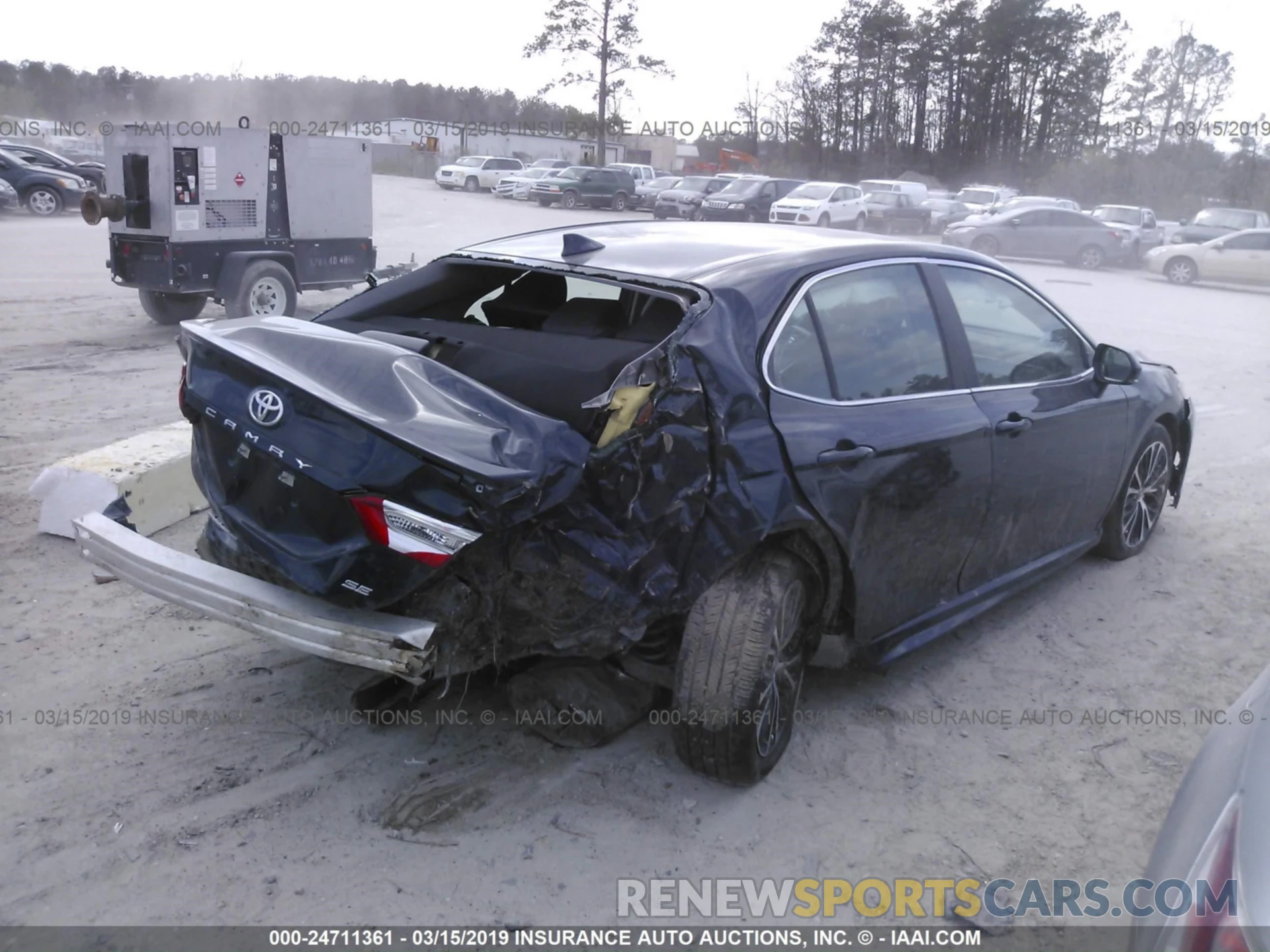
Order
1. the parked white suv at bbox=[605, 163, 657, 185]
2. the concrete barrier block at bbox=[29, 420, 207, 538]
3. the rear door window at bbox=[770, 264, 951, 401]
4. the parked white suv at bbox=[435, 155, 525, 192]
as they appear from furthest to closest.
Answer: the parked white suv at bbox=[435, 155, 525, 192]
the parked white suv at bbox=[605, 163, 657, 185]
the concrete barrier block at bbox=[29, 420, 207, 538]
the rear door window at bbox=[770, 264, 951, 401]

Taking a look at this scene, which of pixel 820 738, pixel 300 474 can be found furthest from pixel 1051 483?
pixel 300 474

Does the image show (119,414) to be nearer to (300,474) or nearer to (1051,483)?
(300,474)

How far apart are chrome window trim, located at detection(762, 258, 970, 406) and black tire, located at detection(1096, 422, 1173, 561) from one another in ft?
5.97

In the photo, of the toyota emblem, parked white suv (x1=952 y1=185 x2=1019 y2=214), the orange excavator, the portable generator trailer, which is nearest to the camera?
the toyota emblem

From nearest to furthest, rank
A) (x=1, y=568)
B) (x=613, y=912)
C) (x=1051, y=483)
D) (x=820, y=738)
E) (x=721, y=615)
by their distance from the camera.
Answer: (x=613, y=912)
(x=721, y=615)
(x=820, y=738)
(x=1051, y=483)
(x=1, y=568)

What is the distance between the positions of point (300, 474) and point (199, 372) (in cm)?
60

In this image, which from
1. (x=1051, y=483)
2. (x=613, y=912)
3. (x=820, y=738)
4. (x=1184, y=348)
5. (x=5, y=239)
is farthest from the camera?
(x=5, y=239)

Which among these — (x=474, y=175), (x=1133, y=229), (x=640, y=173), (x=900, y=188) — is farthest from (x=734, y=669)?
(x=474, y=175)

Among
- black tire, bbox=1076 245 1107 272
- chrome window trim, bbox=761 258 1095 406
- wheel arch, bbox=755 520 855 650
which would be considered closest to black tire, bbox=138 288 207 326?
chrome window trim, bbox=761 258 1095 406

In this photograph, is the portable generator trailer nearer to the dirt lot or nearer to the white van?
the dirt lot

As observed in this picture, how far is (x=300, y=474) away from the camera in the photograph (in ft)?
10.1

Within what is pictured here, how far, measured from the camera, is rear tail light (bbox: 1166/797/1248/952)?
1.72 meters

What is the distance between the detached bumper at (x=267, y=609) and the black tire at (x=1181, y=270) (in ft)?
79.7

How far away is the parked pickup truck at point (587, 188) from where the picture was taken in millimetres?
35500
